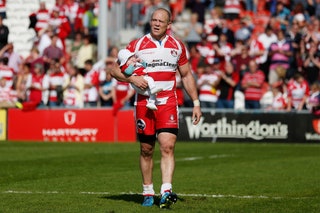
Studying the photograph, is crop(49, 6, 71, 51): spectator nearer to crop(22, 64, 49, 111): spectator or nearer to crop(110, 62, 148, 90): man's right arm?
crop(22, 64, 49, 111): spectator

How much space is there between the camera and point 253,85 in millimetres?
27297

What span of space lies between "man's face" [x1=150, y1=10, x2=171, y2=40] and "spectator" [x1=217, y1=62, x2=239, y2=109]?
16.9 meters

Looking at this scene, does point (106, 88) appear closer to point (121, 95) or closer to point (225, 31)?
point (121, 95)

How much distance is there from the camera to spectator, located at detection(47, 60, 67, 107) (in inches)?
1142

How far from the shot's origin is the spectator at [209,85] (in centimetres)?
2805

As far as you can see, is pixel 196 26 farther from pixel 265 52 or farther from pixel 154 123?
pixel 154 123

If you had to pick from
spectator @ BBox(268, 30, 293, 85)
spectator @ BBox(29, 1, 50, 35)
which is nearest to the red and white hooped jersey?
spectator @ BBox(268, 30, 293, 85)

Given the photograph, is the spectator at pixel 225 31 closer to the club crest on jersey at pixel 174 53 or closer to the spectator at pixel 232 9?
the spectator at pixel 232 9

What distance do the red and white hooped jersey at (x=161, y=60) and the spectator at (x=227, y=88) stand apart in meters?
16.7

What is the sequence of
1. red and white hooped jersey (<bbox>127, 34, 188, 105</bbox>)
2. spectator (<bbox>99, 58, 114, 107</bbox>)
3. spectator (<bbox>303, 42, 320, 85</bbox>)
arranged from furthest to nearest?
1. spectator (<bbox>99, 58, 114, 107</bbox>)
2. spectator (<bbox>303, 42, 320, 85</bbox>)
3. red and white hooped jersey (<bbox>127, 34, 188, 105</bbox>)

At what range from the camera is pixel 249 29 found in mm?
30484

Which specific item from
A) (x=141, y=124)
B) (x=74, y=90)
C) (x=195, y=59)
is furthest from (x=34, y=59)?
(x=141, y=124)

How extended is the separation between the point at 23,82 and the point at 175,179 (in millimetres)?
15541

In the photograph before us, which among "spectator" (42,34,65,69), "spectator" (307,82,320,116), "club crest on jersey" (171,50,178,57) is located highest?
"spectator" (42,34,65,69)
